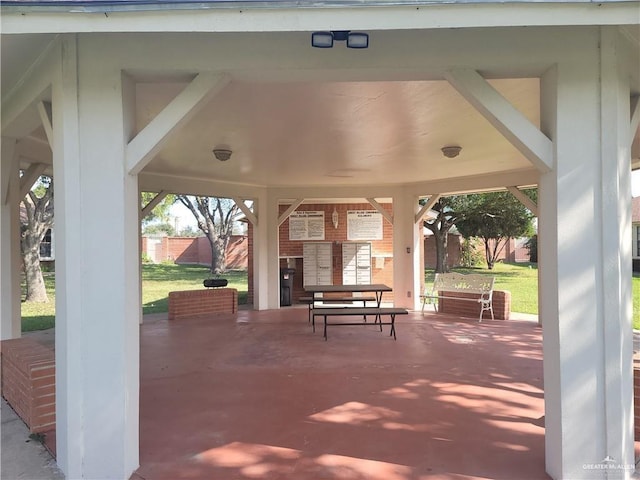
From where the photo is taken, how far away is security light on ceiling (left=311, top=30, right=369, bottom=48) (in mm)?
2400

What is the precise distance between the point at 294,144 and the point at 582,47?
153 inches

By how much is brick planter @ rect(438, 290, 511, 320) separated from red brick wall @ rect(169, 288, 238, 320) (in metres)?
5.04

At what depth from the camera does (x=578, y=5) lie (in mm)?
2160

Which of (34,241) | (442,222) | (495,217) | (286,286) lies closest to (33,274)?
(34,241)

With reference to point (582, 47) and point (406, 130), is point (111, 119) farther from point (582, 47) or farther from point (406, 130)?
point (406, 130)

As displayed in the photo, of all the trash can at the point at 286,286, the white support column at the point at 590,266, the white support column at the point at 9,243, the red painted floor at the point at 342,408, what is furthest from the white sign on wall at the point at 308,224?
the white support column at the point at 590,266

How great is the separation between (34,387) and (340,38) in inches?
141

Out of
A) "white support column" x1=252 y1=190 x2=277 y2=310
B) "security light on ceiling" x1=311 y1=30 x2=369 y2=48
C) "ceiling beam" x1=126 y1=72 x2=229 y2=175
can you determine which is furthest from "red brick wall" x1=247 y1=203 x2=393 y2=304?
"security light on ceiling" x1=311 y1=30 x2=369 y2=48

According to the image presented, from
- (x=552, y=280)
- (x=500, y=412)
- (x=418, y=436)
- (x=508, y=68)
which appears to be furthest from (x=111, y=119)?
(x=500, y=412)

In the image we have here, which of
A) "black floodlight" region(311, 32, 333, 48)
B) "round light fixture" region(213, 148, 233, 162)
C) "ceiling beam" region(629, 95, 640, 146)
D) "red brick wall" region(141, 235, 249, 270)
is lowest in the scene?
"red brick wall" region(141, 235, 249, 270)

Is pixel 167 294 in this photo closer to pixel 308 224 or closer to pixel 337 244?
pixel 308 224

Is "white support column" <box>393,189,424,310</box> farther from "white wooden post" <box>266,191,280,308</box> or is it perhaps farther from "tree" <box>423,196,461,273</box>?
"tree" <box>423,196,461,273</box>

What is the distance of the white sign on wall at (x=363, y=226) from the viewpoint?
39.6 ft

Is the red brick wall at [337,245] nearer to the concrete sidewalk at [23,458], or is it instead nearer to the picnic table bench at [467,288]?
the picnic table bench at [467,288]
